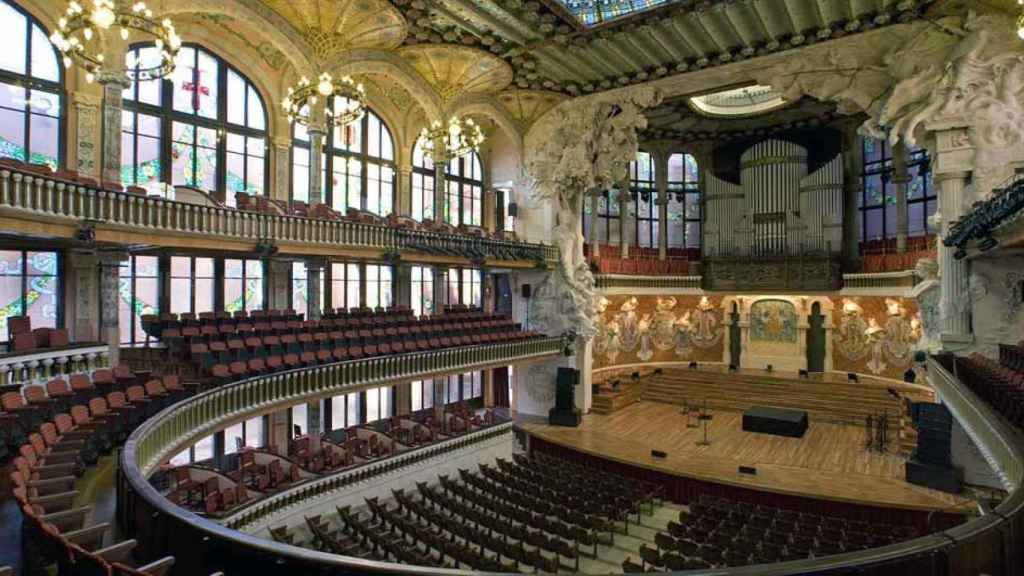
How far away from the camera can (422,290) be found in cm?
2167

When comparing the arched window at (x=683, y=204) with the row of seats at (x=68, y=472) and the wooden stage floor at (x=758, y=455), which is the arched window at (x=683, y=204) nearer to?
the wooden stage floor at (x=758, y=455)

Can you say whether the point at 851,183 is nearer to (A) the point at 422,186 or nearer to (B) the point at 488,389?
(B) the point at 488,389

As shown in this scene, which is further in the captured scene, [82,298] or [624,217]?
[624,217]

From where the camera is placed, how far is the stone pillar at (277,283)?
16391mm

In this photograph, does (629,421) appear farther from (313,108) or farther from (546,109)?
(313,108)

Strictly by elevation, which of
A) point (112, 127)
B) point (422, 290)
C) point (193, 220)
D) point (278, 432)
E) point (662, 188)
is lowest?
point (278, 432)

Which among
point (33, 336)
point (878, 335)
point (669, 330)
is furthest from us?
point (669, 330)

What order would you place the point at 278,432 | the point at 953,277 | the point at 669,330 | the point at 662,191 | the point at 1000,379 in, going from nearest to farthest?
1. the point at 1000,379
2. the point at 953,277
3. the point at 278,432
4. the point at 669,330
5. the point at 662,191

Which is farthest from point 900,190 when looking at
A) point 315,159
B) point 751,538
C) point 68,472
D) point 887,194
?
point 68,472

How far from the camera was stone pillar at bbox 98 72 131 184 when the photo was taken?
1121 cm

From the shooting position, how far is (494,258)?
19.3 m

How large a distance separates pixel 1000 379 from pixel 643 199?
64.1 feet

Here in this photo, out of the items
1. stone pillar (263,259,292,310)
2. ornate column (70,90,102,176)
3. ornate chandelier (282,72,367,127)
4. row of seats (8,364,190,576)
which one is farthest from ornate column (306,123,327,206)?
row of seats (8,364,190,576)

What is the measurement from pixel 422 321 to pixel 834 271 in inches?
640
